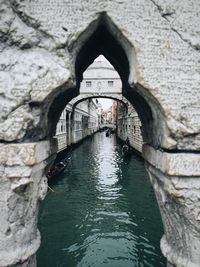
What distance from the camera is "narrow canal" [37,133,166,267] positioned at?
4664 mm

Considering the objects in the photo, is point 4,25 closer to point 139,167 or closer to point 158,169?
point 158,169

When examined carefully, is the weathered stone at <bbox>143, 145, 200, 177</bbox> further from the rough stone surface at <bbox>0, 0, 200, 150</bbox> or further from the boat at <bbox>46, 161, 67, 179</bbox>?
the boat at <bbox>46, 161, 67, 179</bbox>

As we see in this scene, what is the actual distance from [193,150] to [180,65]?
0.68 m

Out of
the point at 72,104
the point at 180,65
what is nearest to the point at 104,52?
the point at 180,65

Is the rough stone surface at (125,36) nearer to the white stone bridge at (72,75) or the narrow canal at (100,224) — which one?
the white stone bridge at (72,75)

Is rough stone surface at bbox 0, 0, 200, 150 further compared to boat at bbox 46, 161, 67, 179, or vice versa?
boat at bbox 46, 161, 67, 179

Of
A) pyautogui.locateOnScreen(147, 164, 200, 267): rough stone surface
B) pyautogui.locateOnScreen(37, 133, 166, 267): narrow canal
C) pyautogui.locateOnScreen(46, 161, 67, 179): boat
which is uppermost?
pyautogui.locateOnScreen(147, 164, 200, 267): rough stone surface

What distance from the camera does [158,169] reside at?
232 centimetres

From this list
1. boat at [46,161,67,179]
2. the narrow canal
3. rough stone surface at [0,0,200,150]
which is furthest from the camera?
boat at [46,161,67,179]

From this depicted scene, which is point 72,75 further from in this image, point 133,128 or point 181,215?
point 133,128

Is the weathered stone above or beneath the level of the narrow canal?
above

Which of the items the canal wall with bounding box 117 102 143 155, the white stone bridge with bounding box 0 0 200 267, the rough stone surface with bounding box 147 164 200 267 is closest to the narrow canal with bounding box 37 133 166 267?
the rough stone surface with bounding box 147 164 200 267

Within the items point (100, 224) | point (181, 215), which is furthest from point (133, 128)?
point (181, 215)

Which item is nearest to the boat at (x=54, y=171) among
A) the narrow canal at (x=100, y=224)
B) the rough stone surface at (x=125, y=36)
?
the narrow canal at (x=100, y=224)
